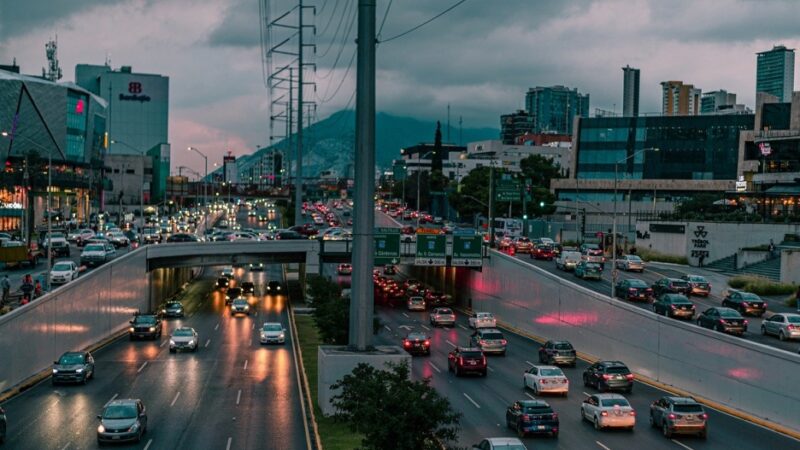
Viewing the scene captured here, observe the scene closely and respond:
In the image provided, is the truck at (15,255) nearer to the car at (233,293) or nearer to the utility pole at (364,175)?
the car at (233,293)

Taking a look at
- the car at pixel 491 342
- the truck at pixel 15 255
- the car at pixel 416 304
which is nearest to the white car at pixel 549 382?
the car at pixel 491 342

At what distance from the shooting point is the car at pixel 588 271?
70312 mm

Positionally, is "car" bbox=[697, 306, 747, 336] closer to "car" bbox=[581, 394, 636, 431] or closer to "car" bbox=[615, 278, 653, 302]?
"car" bbox=[615, 278, 653, 302]

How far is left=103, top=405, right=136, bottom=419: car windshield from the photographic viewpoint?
29.3m

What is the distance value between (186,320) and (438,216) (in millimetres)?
122773

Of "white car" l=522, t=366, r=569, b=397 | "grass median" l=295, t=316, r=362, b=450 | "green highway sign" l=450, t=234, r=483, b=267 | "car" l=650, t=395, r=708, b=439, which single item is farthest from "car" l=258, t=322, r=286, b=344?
"car" l=650, t=395, r=708, b=439

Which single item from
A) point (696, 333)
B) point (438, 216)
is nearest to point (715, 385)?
point (696, 333)

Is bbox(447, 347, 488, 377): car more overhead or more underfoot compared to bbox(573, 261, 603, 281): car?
more underfoot

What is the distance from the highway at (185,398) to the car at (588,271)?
24187mm

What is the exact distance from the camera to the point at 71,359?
41219 millimetres

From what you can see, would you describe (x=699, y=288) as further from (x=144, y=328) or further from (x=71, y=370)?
(x=71, y=370)

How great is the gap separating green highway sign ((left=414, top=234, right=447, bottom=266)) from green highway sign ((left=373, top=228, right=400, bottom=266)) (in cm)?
185

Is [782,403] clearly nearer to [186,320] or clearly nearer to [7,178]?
[186,320]

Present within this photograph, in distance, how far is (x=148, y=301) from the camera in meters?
77.5
